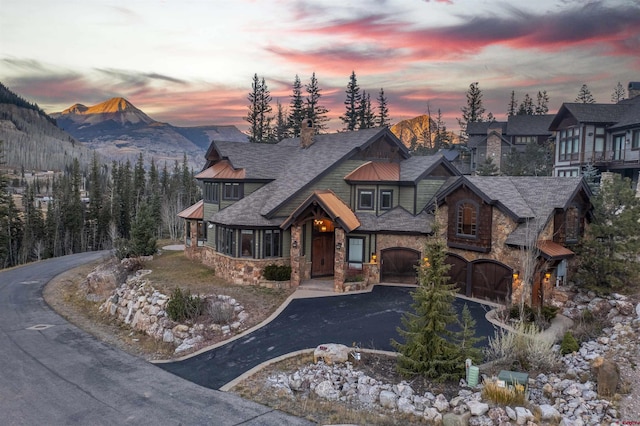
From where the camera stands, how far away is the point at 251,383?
1264 centimetres

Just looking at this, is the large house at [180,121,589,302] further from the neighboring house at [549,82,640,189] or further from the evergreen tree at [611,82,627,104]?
the evergreen tree at [611,82,627,104]

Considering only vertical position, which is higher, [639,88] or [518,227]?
[639,88]

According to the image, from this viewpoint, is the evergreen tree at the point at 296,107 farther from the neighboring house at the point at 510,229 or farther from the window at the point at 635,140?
the neighboring house at the point at 510,229

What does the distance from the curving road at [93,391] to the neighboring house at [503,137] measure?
5321 cm

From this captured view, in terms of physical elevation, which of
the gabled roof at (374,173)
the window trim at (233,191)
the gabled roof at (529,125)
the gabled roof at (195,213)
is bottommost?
the gabled roof at (195,213)

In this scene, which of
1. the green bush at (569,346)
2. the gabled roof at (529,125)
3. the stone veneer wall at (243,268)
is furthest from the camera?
the gabled roof at (529,125)

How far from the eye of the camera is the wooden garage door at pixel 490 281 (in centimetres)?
2012

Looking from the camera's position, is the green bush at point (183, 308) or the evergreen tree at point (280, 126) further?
the evergreen tree at point (280, 126)

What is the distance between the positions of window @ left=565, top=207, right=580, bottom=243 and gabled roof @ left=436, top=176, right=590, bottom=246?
3.63 feet

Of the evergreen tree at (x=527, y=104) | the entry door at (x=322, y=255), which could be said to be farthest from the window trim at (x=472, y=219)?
the evergreen tree at (x=527, y=104)

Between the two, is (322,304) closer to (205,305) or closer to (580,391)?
(205,305)

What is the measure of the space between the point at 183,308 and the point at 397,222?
42.8ft

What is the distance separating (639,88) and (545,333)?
1595 inches

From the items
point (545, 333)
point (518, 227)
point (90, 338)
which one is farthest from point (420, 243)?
point (90, 338)
